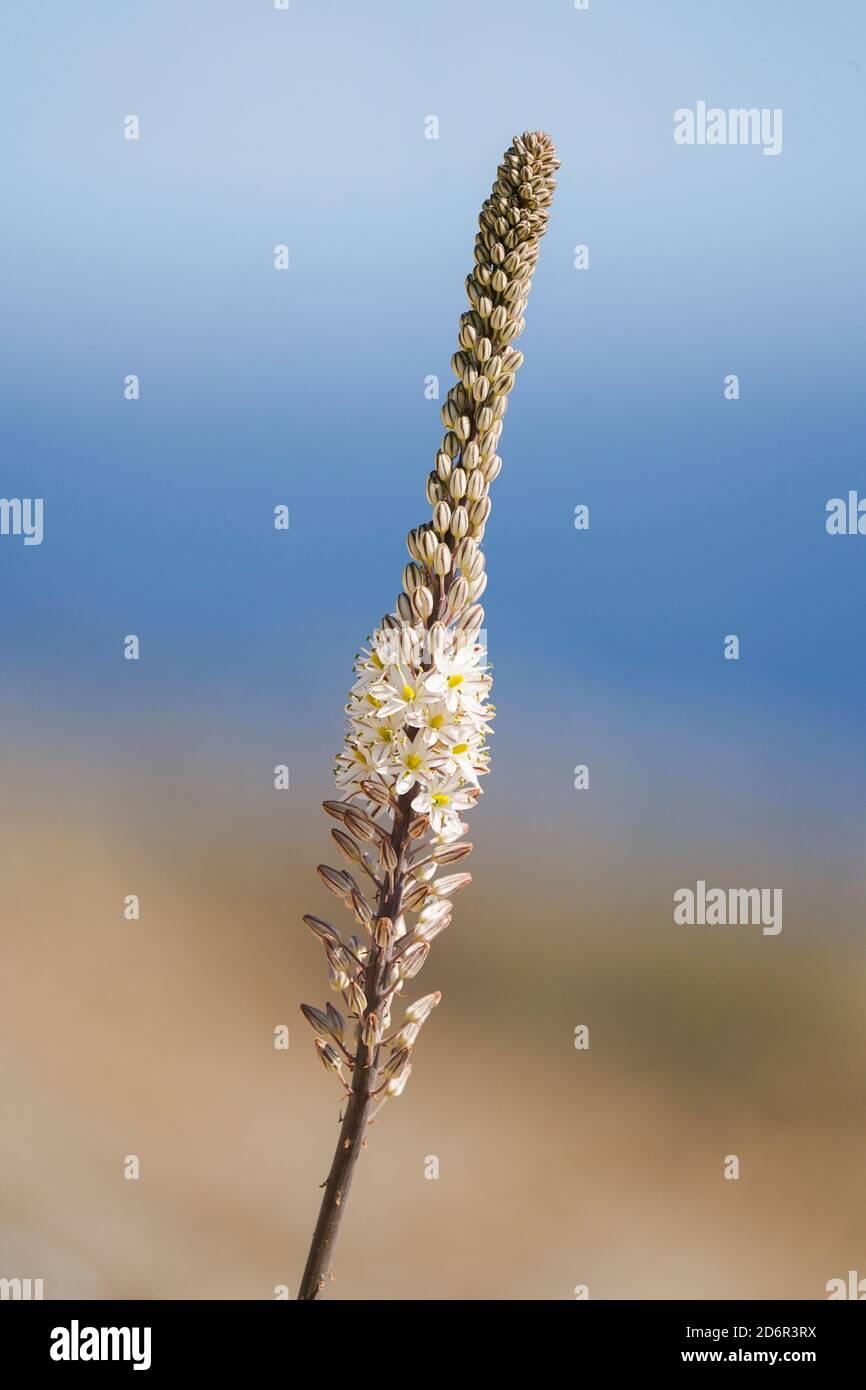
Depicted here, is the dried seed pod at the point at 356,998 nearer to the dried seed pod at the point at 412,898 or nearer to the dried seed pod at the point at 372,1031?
the dried seed pod at the point at 372,1031

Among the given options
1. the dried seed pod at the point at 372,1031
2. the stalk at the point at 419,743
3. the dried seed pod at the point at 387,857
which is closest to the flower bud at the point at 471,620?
the stalk at the point at 419,743

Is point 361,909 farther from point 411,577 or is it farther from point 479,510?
point 479,510

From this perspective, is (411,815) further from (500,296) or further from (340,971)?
(500,296)

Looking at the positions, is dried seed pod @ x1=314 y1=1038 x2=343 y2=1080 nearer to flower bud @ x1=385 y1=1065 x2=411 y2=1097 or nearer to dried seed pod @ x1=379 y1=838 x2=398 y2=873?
flower bud @ x1=385 y1=1065 x2=411 y2=1097

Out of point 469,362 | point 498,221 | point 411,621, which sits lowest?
point 411,621

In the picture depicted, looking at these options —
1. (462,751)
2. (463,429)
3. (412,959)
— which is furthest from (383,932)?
(463,429)
